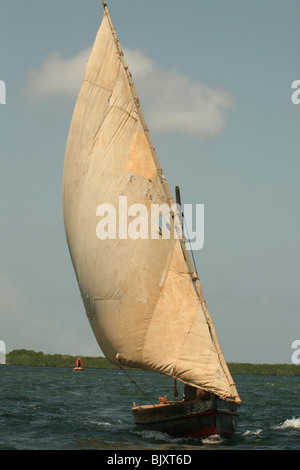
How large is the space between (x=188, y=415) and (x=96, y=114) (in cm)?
1108

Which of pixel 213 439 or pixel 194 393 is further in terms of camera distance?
pixel 194 393

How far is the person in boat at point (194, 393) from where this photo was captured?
82.3 feet

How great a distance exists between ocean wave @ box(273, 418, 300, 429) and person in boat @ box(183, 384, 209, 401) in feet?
25.2

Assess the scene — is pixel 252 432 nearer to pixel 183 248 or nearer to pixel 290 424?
pixel 290 424

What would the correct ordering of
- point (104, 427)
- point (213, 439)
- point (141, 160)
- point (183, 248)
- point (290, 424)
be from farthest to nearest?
point (290, 424) → point (104, 427) → point (141, 160) → point (183, 248) → point (213, 439)

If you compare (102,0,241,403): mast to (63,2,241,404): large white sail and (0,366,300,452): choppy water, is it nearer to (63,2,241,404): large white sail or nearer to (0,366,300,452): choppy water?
(63,2,241,404): large white sail

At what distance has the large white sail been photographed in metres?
24.2

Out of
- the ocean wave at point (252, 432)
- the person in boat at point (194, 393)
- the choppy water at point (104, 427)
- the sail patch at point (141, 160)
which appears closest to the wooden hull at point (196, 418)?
the choppy water at point (104, 427)

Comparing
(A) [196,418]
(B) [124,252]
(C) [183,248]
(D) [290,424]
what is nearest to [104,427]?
(A) [196,418]

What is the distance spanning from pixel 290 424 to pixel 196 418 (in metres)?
10.0

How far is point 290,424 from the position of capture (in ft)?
108

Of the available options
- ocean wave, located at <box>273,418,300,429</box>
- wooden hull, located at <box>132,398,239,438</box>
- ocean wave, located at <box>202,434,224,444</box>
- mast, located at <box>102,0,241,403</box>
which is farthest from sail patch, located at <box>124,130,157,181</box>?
ocean wave, located at <box>273,418,300,429</box>

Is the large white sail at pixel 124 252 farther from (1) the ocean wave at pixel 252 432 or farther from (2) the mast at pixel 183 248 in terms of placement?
(1) the ocean wave at pixel 252 432

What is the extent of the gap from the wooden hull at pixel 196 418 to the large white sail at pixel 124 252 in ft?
2.99
